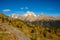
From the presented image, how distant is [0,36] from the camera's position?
125 ft

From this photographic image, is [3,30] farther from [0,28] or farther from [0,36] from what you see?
[0,36]

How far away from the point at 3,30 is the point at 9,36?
8.01 metres

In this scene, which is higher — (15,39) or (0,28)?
(0,28)

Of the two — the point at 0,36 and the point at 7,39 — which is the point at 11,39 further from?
the point at 0,36

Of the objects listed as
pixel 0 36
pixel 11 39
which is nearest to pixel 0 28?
pixel 0 36

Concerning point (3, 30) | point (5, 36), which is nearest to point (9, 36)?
point (5, 36)

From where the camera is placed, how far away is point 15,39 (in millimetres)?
37281

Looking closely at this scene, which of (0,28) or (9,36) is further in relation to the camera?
(0,28)

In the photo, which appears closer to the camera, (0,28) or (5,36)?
(5,36)

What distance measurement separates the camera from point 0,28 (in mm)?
46375

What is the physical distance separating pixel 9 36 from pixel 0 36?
261 cm

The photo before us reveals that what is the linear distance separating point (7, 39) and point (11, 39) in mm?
1118

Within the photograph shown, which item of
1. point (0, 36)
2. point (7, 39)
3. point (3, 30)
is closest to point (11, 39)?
point (7, 39)

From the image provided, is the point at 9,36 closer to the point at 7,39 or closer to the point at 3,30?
the point at 7,39
